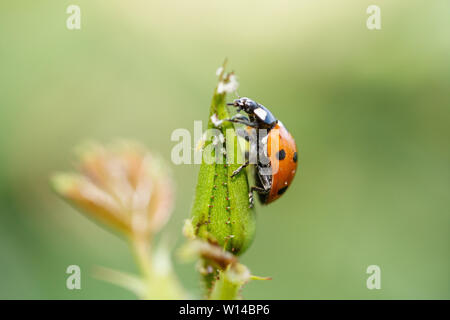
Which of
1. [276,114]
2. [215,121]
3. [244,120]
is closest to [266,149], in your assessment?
[244,120]

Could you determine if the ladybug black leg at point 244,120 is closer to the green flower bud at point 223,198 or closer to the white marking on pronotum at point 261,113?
the white marking on pronotum at point 261,113

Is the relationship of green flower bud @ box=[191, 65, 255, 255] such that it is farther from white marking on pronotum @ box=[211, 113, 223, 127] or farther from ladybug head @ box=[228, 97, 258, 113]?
ladybug head @ box=[228, 97, 258, 113]

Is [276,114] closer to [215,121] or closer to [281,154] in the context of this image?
[281,154]

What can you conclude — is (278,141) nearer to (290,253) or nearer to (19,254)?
(290,253)

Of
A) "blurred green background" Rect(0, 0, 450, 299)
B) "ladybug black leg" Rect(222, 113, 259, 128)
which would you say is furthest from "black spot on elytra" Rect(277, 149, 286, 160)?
"blurred green background" Rect(0, 0, 450, 299)

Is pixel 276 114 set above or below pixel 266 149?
above
